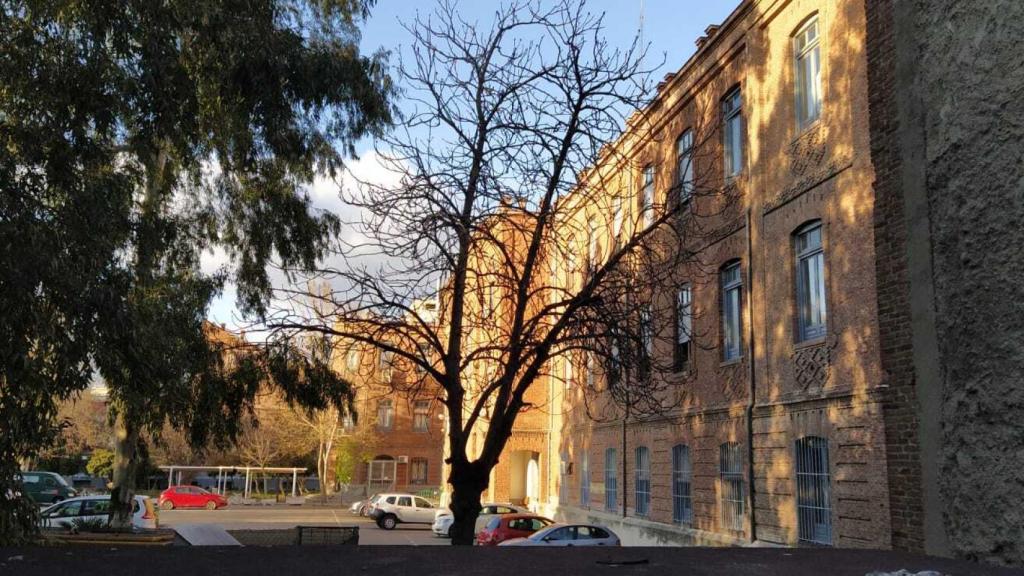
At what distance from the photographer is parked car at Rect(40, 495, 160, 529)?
23.8 metres

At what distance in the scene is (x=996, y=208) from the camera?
23.2 feet

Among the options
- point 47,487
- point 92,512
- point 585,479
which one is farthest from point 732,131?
point 47,487

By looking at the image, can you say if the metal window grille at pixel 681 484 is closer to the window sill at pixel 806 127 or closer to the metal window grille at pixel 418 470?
the window sill at pixel 806 127

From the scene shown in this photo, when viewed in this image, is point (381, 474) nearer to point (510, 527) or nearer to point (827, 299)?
point (510, 527)

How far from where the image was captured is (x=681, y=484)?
2159cm

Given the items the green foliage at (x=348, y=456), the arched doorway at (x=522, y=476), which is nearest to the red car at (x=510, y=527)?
the arched doorway at (x=522, y=476)

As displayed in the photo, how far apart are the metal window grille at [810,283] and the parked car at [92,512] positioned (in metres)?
18.0

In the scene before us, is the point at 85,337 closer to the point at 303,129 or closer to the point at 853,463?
the point at 303,129

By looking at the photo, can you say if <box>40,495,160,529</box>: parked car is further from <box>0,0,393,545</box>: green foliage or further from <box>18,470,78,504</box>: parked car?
<box>18,470,78,504</box>: parked car

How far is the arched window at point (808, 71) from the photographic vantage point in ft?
55.2

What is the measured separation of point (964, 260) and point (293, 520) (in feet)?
118

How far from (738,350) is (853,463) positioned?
5438 mm

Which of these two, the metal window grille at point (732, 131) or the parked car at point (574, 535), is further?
the parked car at point (574, 535)

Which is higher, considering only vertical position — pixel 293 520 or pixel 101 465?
pixel 101 465
